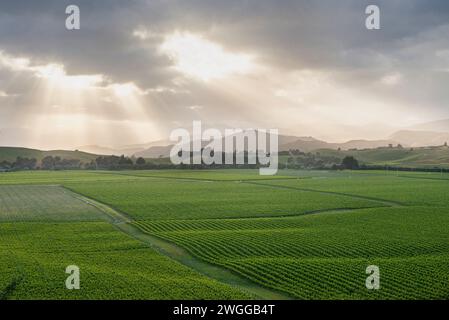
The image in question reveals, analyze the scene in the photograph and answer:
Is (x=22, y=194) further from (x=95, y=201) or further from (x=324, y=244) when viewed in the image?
(x=324, y=244)

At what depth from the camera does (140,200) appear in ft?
248

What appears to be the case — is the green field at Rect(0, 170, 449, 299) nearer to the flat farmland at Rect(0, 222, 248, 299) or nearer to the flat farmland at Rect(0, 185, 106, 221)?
the flat farmland at Rect(0, 222, 248, 299)

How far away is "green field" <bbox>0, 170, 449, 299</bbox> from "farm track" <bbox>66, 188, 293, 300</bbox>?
0.07 m

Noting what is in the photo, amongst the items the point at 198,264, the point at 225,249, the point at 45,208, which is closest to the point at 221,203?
the point at 45,208

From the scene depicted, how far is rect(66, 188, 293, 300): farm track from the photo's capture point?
26.5 meters

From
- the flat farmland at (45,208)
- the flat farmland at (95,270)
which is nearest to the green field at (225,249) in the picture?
the flat farmland at (95,270)

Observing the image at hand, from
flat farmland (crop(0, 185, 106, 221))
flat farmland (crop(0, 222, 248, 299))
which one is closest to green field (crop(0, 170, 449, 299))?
flat farmland (crop(0, 222, 248, 299))

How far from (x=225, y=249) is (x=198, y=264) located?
4.36m

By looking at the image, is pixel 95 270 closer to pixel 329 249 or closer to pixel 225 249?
pixel 225 249
